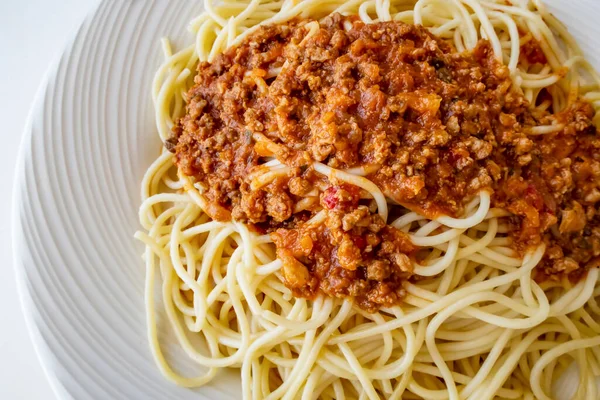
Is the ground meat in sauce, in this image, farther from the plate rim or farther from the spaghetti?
the plate rim

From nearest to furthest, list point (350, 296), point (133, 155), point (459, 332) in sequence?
point (350, 296) → point (459, 332) → point (133, 155)

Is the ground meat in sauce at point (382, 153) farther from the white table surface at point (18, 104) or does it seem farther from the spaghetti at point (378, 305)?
the white table surface at point (18, 104)

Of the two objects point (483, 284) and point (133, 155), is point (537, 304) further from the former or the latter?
point (133, 155)

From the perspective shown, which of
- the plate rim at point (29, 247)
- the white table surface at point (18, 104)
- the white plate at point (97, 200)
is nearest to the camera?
the plate rim at point (29, 247)

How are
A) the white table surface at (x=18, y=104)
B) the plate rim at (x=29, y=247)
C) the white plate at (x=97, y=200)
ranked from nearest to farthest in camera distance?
1. the plate rim at (x=29, y=247)
2. the white plate at (x=97, y=200)
3. the white table surface at (x=18, y=104)

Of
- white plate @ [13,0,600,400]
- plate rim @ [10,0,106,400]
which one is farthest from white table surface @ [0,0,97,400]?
white plate @ [13,0,600,400]

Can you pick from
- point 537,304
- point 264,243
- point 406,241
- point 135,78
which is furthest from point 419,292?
point 135,78

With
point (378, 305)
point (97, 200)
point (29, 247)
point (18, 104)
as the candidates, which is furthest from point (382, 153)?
point (18, 104)

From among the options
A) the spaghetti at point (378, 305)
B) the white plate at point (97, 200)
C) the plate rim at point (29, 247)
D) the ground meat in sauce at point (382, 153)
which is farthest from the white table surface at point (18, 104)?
the ground meat in sauce at point (382, 153)
